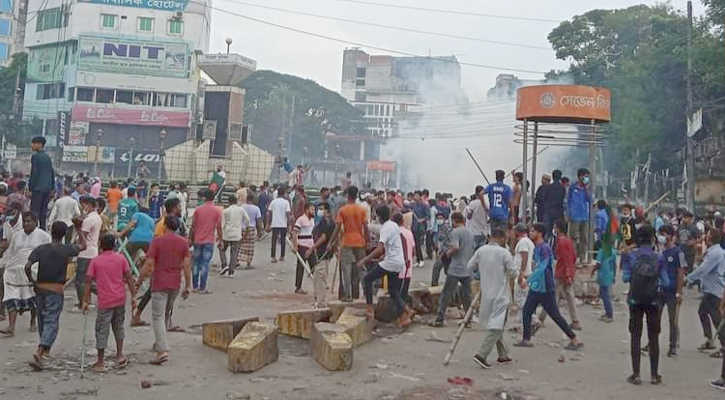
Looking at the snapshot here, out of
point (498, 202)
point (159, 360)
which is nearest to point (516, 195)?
point (498, 202)

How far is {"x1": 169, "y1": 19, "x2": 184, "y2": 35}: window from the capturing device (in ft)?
209

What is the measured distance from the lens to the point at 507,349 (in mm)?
9039

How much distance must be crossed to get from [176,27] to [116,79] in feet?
23.4

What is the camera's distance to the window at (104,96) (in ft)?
199

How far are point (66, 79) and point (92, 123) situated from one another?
15.6 feet

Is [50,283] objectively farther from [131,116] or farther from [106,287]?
[131,116]

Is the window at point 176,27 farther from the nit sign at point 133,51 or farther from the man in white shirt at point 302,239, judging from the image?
the man in white shirt at point 302,239

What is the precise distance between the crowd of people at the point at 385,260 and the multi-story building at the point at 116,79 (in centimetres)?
4721

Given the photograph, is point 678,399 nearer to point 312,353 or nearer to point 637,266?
point 637,266

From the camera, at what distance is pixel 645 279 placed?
7.69 metres

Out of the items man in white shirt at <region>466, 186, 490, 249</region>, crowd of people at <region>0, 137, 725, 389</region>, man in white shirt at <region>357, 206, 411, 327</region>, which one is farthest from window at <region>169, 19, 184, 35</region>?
man in white shirt at <region>357, 206, 411, 327</region>

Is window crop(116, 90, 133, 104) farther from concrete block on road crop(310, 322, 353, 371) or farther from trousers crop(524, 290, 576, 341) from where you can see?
trousers crop(524, 290, 576, 341)

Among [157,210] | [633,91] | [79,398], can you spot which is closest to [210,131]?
[157,210]

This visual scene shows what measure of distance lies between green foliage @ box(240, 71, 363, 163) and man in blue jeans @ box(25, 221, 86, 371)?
223ft
